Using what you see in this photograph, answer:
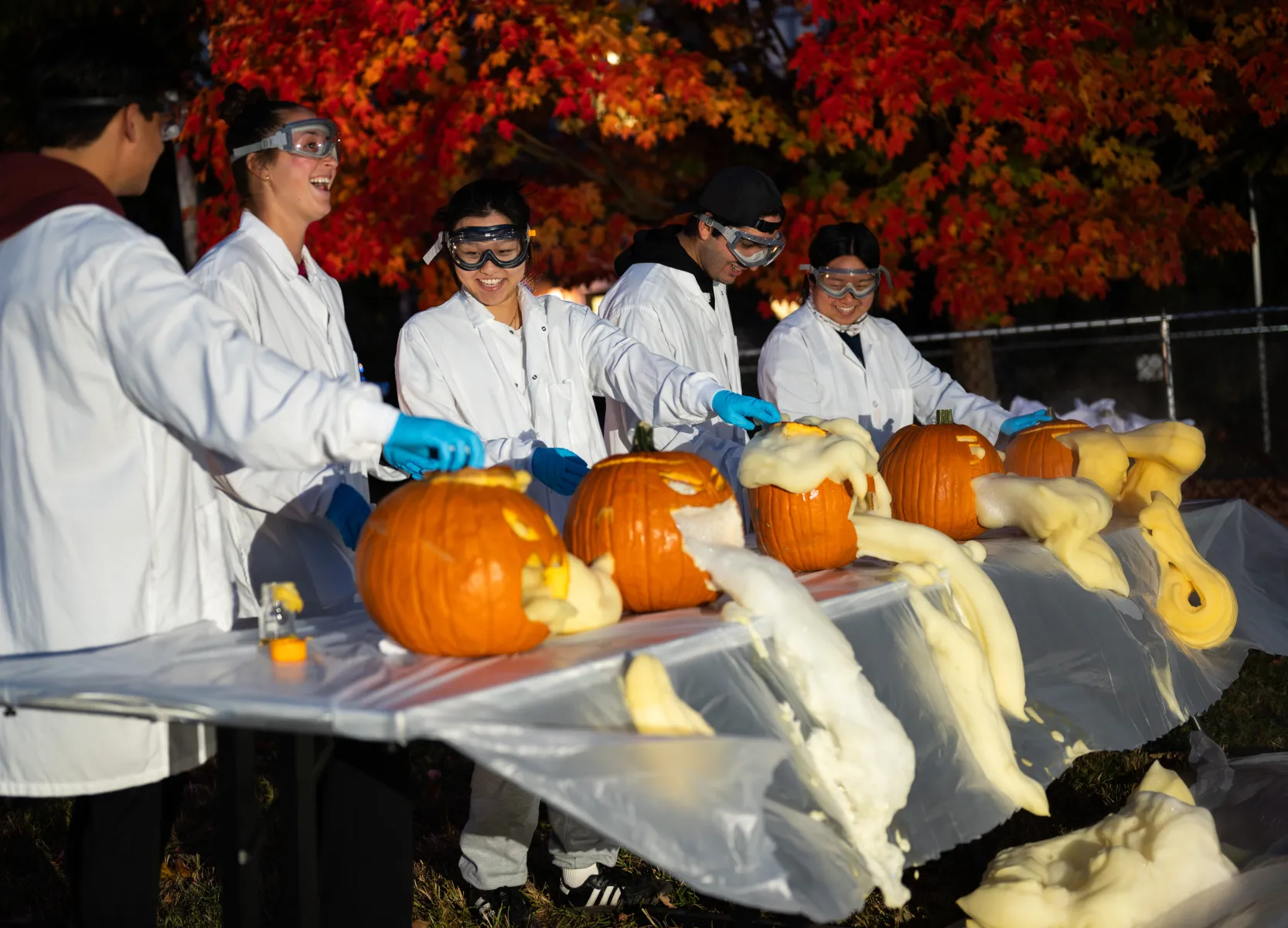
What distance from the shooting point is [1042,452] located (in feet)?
15.1

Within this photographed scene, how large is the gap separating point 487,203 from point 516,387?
1.88 ft

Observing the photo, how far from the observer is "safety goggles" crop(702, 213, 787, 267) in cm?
500

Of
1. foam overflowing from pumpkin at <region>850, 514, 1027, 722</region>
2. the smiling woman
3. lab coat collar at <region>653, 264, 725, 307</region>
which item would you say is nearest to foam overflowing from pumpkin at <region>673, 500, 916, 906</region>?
foam overflowing from pumpkin at <region>850, 514, 1027, 722</region>

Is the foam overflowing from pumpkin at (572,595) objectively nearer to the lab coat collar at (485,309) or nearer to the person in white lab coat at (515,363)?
the person in white lab coat at (515,363)

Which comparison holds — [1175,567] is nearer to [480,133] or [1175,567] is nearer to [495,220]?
[495,220]

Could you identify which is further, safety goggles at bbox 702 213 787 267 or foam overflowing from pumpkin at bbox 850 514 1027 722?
safety goggles at bbox 702 213 787 267

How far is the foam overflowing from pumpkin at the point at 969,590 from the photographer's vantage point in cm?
346

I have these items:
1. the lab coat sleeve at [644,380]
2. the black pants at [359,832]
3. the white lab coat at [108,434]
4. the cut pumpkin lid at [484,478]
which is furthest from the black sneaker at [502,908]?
the cut pumpkin lid at [484,478]

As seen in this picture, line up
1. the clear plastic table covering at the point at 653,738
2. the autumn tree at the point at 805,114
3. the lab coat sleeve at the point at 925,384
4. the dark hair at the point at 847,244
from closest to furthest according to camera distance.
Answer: the clear plastic table covering at the point at 653,738 → the dark hair at the point at 847,244 → the lab coat sleeve at the point at 925,384 → the autumn tree at the point at 805,114

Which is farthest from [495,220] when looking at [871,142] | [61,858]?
[871,142]

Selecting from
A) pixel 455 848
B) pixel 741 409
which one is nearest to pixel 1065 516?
pixel 741 409

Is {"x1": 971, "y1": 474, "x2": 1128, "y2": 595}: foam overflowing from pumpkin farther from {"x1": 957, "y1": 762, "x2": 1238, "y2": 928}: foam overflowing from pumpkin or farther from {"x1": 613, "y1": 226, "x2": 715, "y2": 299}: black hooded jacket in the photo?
{"x1": 613, "y1": 226, "x2": 715, "y2": 299}: black hooded jacket

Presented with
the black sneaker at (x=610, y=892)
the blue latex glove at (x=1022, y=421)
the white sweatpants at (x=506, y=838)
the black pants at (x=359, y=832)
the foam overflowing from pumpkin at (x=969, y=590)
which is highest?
the blue latex glove at (x=1022, y=421)

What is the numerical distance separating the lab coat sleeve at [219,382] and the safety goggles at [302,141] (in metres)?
1.06
